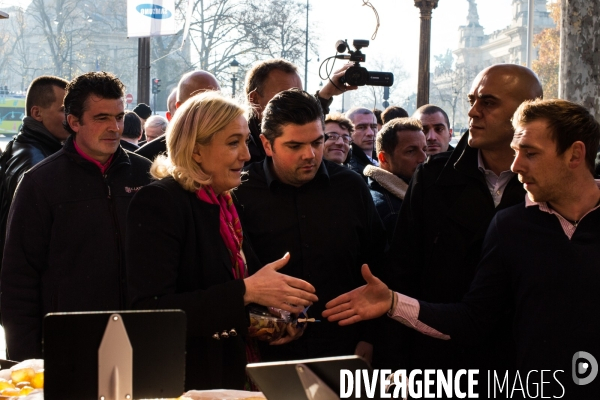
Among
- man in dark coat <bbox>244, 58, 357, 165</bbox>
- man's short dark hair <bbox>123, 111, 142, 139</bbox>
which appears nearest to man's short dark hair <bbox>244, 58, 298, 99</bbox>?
man in dark coat <bbox>244, 58, 357, 165</bbox>

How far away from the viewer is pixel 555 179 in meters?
2.65

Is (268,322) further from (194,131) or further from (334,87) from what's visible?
(334,87)

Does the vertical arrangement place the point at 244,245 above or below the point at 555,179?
below

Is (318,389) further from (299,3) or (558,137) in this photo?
(299,3)

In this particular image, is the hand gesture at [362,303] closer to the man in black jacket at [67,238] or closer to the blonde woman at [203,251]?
the blonde woman at [203,251]

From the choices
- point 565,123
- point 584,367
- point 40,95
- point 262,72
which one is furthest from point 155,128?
point 584,367

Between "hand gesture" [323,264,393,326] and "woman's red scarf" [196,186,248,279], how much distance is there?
0.36 meters

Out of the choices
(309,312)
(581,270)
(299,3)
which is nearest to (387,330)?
(309,312)

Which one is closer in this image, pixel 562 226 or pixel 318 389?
pixel 318 389

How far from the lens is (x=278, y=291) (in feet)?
8.34

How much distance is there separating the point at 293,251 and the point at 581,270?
3.89ft

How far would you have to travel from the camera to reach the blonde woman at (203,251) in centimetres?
256

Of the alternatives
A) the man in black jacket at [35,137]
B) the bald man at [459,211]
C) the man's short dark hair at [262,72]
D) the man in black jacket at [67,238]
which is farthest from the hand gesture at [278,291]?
the man in black jacket at [35,137]

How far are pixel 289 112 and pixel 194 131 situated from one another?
58cm
